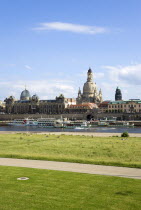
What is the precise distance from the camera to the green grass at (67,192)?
1180cm

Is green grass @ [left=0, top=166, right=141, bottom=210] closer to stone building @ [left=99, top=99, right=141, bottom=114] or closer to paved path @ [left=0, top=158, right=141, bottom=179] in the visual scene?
paved path @ [left=0, top=158, right=141, bottom=179]

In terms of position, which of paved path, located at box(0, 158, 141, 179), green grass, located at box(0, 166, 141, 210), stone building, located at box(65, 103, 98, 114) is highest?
stone building, located at box(65, 103, 98, 114)

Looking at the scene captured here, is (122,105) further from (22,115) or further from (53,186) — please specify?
(53,186)

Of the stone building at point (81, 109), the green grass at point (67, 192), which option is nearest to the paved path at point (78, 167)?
the green grass at point (67, 192)

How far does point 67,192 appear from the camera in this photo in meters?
13.4

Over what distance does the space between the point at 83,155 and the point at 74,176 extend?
9.39m

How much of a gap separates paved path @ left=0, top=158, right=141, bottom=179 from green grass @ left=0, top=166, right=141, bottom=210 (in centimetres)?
122

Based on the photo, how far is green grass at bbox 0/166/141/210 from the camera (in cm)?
1180

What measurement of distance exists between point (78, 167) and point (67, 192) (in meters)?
5.90

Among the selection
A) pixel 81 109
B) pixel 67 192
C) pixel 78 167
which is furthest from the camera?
pixel 81 109

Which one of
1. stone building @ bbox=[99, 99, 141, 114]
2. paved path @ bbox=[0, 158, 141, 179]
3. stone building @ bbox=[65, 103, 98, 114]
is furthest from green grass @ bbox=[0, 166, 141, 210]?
stone building @ bbox=[65, 103, 98, 114]

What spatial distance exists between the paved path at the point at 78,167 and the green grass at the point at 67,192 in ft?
4.01

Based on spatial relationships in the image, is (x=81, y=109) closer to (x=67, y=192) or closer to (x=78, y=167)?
(x=78, y=167)

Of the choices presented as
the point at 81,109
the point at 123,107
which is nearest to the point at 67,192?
the point at 123,107
